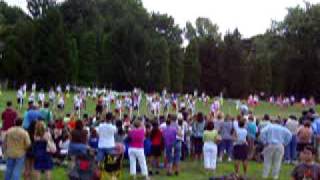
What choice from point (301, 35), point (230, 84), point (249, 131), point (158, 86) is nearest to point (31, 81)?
point (158, 86)

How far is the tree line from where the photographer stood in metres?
81.6

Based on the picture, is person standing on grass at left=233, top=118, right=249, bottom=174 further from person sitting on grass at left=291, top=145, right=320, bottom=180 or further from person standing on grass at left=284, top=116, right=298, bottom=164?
person sitting on grass at left=291, top=145, right=320, bottom=180

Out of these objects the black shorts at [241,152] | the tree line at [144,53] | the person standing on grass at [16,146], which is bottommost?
the black shorts at [241,152]

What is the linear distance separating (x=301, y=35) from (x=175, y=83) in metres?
18.2

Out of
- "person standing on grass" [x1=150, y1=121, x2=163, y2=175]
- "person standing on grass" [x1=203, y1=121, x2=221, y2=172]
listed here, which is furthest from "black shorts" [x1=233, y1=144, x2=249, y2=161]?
"person standing on grass" [x1=150, y1=121, x2=163, y2=175]

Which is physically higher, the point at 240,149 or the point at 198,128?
the point at 198,128

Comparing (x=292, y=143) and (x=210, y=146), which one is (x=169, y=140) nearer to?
(x=210, y=146)

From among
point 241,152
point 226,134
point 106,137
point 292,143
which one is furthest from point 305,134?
point 106,137

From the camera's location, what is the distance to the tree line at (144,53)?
81.6 m

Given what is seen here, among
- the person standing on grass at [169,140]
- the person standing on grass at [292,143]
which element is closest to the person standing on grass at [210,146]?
the person standing on grass at [169,140]

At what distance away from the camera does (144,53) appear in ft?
291

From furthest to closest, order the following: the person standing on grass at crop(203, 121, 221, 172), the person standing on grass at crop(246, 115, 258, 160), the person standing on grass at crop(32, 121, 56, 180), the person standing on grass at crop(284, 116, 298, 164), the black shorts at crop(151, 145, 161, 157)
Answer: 1. the person standing on grass at crop(284, 116, 298, 164)
2. the person standing on grass at crop(246, 115, 258, 160)
3. the black shorts at crop(151, 145, 161, 157)
4. the person standing on grass at crop(203, 121, 221, 172)
5. the person standing on grass at crop(32, 121, 56, 180)

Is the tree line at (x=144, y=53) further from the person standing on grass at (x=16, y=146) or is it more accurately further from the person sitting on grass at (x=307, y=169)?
the person sitting on grass at (x=307, y=169)

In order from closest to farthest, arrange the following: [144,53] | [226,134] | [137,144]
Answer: [137,144] → [226,134] → [144,53]
